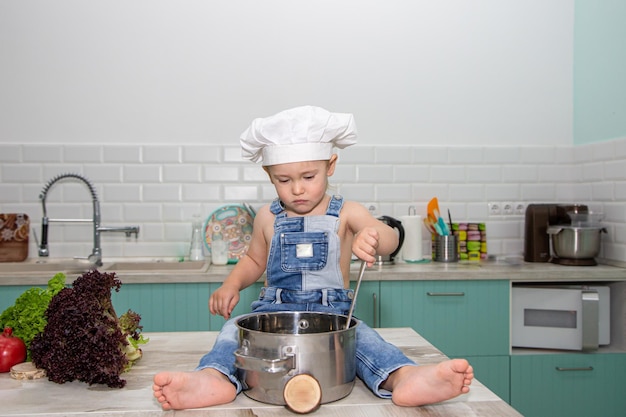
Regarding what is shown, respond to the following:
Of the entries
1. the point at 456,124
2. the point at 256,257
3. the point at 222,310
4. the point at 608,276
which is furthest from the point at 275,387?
the point at 456,124

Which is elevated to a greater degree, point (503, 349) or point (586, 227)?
point (586, 227)

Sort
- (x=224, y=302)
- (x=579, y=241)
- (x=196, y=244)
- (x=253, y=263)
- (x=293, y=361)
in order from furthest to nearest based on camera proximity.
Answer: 1. (x=196, y=244)
2. (x=579, y=241)
3. (x=253, y=263)
4. (x=224, y=302)
5. (x=293, y=361)

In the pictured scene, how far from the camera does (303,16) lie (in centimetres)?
326

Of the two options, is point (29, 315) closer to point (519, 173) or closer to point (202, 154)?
point (202, 154)

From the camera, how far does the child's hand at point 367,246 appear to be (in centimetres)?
136

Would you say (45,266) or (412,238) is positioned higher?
(412,238)

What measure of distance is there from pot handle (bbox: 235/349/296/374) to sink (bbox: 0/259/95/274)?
6.53 feet

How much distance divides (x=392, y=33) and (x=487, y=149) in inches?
32.0

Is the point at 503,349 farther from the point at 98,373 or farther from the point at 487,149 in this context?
the point at 98,373

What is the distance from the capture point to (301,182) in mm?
1768

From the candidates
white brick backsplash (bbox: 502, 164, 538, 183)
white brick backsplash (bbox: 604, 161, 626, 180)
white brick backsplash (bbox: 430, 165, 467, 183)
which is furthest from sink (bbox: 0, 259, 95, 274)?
white brick backsplash (bbox: 604, 161, 626, 180)

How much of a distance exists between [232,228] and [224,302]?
4.76ft

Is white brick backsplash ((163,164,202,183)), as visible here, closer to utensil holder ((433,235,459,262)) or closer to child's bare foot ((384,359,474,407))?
utensil holder ((433,235,459,262))

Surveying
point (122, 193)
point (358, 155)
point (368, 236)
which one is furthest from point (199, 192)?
point (368, 236)
